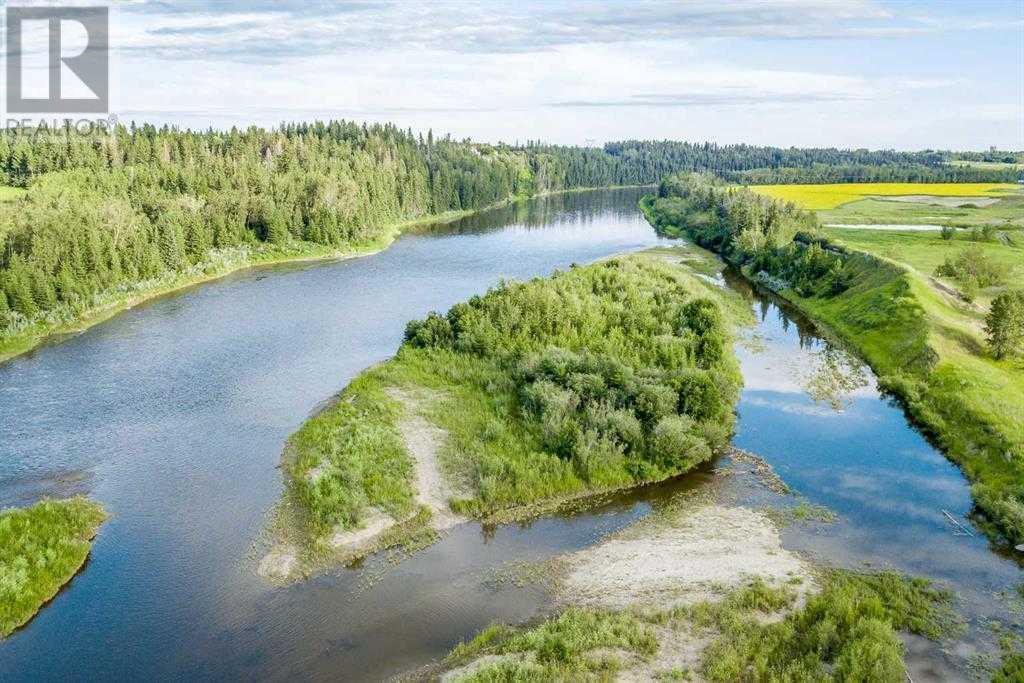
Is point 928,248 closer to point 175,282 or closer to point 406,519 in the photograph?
point 406,519

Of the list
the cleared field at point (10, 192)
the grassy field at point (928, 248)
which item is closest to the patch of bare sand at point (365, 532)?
the grassy field at point (928, 248)

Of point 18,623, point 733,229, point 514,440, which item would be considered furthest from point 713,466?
point 733,229

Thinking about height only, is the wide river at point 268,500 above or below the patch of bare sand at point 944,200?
below

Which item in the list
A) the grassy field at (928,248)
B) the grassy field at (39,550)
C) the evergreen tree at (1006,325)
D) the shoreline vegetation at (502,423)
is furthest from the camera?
the grassy field at (928,248)

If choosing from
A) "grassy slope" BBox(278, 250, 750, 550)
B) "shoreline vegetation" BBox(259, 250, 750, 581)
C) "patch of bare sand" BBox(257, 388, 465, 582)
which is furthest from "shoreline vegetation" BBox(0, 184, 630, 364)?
"patch of bare sand" BBox(257, 388, 465, 582)

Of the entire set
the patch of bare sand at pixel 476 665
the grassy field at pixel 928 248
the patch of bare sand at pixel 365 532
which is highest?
the grassy field at pixel 928 248

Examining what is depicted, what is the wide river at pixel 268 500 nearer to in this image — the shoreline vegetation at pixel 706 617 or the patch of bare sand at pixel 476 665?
the shoreline vegetation at pixel 706 617

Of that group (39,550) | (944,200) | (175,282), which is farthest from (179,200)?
(944,200)
